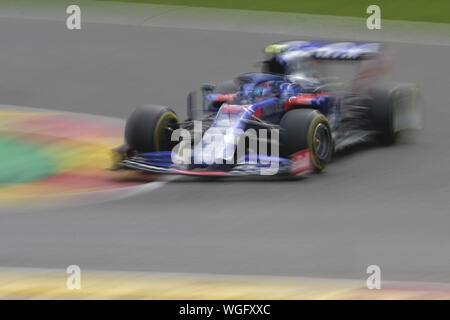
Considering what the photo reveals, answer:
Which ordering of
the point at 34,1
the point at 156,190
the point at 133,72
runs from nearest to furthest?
1. the point at 156,190
2. the point at 133,72
3. the point at 34,1

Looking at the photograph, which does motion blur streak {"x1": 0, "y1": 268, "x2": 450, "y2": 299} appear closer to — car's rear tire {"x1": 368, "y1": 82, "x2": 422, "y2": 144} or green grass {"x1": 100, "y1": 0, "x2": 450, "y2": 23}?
car's rear tire {"x1": 368, "y1": 82, "x2": 422, "y2": 144}

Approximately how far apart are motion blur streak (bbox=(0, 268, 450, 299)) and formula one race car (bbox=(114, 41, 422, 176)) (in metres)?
2.56

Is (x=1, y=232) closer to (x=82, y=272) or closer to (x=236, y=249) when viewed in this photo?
(x=82, y=272)

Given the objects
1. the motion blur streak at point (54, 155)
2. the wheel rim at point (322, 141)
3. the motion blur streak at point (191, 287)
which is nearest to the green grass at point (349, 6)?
the motion blur streak at point (54, 155)

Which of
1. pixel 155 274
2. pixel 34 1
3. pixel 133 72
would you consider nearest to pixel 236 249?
pixel 155 274

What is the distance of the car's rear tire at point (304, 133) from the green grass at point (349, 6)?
24.0 ft

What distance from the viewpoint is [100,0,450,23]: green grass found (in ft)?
58.9

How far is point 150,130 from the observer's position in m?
11.2

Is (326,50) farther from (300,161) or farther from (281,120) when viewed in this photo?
(300,161)

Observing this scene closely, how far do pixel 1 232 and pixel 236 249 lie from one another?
2009 millimetres

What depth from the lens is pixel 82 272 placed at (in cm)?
827

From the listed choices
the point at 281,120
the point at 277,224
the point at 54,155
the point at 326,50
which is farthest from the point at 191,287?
the point at 326,50

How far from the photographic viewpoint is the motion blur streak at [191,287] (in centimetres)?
767
